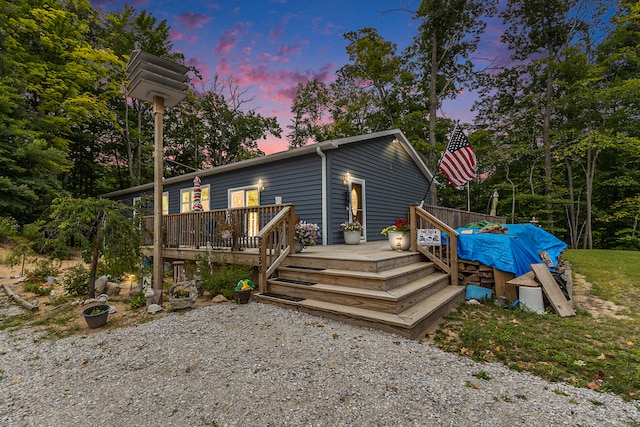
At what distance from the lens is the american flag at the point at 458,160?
789cm

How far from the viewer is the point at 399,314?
11.3 feet

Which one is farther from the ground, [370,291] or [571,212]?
[571,212]

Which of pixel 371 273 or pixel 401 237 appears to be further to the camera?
pixel 401 237

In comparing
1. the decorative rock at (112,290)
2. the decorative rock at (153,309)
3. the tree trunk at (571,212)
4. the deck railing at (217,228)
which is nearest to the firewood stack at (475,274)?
the deck railing at (217,228)

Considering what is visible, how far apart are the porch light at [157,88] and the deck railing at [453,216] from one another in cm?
528

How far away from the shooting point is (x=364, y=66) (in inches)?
696

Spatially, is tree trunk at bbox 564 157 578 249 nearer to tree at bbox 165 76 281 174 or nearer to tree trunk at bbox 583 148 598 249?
tree trunk at bbox 583 148 598 249

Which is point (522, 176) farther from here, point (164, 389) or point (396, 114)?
point (164, 389)

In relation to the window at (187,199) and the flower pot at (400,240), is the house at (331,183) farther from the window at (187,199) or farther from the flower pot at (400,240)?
the flower pot at (400,240)

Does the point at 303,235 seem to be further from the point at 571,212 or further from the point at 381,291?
the point at 571,212

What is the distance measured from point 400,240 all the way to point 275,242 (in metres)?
2.53

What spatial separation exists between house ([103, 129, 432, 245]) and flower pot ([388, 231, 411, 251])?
7.24 ft

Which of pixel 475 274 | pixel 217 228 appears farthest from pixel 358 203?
pixel 217 228

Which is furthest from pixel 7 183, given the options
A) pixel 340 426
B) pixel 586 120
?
pixel 586 120
